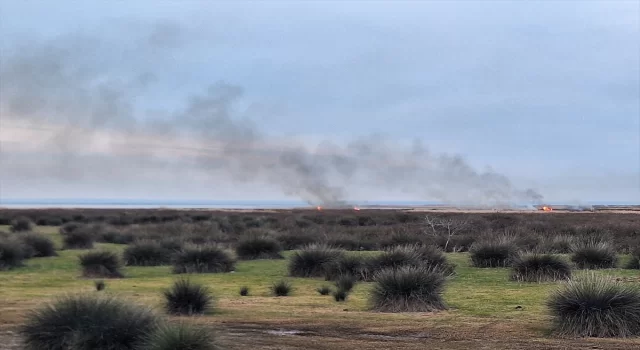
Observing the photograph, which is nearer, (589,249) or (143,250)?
(589,249)

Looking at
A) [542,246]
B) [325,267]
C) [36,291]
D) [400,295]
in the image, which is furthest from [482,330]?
[542,246]

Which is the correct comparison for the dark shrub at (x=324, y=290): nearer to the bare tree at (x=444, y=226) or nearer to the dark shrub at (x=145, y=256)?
the dark shrub at (x=145, y=256)

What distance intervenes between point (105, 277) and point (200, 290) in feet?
27.4

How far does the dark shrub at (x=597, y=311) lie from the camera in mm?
11969

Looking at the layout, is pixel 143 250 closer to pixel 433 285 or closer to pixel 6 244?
pixel 6 244

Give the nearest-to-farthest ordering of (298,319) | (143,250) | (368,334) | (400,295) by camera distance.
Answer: (368,334) < (298,319) < (400,295) < (143,250)

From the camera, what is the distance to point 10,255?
24.3 meters

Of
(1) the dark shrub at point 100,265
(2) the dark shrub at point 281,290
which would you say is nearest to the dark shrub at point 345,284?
(2) the dark shrub at point 281,290

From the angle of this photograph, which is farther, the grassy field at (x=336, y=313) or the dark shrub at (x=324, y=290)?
the dark shrub at (x=324, y=290)

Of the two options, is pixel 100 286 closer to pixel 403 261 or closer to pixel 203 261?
pixel 203 261

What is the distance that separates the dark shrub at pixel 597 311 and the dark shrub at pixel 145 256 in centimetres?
1708

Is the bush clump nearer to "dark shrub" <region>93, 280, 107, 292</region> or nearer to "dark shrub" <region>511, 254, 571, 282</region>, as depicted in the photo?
"dark shrub" <region>511, 254, 571, 282</region>

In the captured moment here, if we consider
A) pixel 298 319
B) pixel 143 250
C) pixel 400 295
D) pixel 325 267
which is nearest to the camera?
pixel 298 319

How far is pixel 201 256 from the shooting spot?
2377 centimetres
